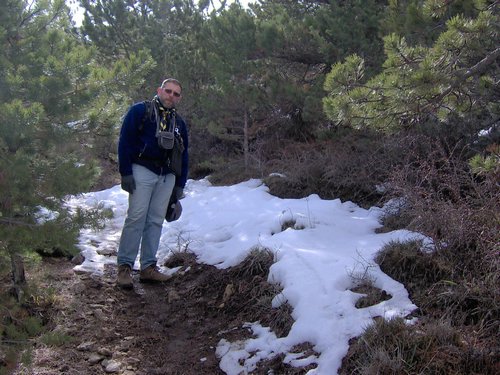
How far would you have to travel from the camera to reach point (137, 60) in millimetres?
4660

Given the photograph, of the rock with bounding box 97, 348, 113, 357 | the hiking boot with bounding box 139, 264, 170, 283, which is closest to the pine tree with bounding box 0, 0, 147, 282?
the rock with bounding box 97, 348, 113, 357

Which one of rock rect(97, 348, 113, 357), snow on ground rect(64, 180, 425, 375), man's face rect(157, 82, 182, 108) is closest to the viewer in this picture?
snow on ground rect(64, 180, 425, 375)

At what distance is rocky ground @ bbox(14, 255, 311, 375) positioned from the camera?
3.58 m

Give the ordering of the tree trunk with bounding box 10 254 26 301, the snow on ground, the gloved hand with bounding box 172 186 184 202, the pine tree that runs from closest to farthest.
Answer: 1. the pine tree
2. the snow on ground
3. the tree trunk with bounding box 10 254 26 301
4. the gloved hand with bounding box 172 186 184 202

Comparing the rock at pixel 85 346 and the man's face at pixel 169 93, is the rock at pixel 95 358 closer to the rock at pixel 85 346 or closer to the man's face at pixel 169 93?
the rock at pixel 85 346

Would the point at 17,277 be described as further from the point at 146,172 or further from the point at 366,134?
the point at 366,134

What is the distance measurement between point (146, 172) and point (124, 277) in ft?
3.64

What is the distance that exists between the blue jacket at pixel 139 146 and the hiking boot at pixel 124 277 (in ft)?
3.20

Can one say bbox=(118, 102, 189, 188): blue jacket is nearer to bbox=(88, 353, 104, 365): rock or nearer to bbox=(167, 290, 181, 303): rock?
bbox=(167, 290, 181, 303): rock

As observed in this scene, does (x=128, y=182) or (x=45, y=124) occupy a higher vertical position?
(x=45, y=124)

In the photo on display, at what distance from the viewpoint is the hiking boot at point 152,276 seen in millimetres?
5223

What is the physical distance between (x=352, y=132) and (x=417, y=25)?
247 centimetres

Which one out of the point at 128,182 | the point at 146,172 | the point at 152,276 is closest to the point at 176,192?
the point at 146,172

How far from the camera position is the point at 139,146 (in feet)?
16.7
